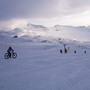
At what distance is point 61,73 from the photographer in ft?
49.5

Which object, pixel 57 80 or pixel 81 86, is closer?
pixel 81 86

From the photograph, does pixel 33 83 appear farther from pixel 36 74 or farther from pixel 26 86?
pixel 36 74

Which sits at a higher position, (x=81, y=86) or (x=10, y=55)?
(x=10, y=55)

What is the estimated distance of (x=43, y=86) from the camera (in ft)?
38.3

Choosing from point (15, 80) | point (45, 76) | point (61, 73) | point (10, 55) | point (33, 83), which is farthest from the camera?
point (10, 55)

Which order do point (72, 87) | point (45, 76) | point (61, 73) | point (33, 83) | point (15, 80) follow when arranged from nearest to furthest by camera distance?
point (72, 87)
point (33, 83)
point (15, 80)
point (45, 76)
point (61, 73)

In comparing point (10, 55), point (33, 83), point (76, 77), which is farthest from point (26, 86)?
point (10, 55)

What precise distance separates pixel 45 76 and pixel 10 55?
1310 cm

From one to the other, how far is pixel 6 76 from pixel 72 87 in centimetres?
516

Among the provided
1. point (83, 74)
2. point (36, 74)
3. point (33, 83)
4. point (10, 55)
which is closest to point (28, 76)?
point (36, 74)

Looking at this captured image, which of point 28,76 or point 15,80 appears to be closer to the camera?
point 15,80

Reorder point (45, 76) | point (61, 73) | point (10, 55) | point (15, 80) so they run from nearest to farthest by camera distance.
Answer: point (15, 80)
point (45, 76)
point (61, 73)
point (10, 55)

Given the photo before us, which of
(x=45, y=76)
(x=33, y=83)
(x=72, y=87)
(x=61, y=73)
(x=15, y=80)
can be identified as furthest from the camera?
(x=61, y=73)

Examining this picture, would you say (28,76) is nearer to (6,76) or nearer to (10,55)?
(6,76)
